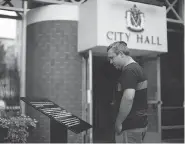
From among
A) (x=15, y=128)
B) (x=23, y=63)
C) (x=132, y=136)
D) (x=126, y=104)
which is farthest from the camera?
(x=23, y=63)

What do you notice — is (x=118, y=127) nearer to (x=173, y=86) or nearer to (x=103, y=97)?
(x=103, y=97)

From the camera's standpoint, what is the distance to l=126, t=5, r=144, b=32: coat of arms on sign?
6.91 metres

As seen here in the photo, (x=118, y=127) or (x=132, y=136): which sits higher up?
(x=118, y=127)

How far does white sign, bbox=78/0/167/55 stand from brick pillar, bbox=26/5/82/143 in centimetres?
30

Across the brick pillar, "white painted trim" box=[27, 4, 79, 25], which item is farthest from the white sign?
the brick pillar

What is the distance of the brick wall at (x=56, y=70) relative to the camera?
23.5 ft

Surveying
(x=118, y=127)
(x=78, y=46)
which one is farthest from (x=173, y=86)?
(x=118, y=127)

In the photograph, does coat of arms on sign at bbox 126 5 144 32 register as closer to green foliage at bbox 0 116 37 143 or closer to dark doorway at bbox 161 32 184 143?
dark doorway at bbox 161 32 184 143

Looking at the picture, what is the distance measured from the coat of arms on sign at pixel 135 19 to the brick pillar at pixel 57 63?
3.96 feet

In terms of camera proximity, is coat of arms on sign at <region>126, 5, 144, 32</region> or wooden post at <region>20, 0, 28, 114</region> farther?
wooden post at <region>20, 0, 28, 114</region>

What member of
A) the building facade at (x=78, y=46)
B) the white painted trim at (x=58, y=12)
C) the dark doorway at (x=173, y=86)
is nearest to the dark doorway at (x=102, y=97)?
the building facade at (x=78, y=46)

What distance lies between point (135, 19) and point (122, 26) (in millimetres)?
377

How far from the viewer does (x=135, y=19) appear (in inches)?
275

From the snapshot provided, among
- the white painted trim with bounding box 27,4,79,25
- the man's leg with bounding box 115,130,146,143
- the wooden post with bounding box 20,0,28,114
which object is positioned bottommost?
the man's leg with bounding box 115,130,146,143
